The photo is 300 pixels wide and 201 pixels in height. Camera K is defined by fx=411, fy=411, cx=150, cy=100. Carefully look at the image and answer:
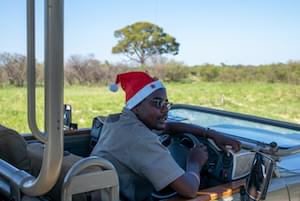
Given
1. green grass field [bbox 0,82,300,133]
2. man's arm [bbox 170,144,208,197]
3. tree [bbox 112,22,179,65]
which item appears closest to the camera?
man's arm [bbox 170,144,208,197]

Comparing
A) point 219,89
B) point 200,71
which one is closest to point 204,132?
point 219,89

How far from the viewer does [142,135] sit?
1923mm

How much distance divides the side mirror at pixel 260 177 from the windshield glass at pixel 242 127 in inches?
27.7

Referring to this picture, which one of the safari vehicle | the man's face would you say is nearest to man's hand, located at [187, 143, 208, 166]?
the safari vehicle

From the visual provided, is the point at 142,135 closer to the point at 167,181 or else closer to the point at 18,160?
the point at 167,181

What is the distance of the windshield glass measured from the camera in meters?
2.58

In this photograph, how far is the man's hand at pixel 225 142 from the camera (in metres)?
2.11

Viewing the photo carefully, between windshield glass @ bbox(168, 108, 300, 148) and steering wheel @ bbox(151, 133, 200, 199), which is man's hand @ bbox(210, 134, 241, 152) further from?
windshield glass @ bbox(168, 108, 300, 148)

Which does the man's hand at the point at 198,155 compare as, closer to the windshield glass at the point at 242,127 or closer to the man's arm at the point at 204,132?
the man's arm at the point at 204,132

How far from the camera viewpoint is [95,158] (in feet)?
4.67

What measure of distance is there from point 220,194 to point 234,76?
12.1 m

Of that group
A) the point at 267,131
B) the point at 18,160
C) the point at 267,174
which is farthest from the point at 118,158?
the point at 267,131

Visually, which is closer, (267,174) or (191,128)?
(267,174)

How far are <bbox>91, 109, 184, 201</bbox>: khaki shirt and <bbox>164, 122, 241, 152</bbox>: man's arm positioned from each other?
0.40 m
